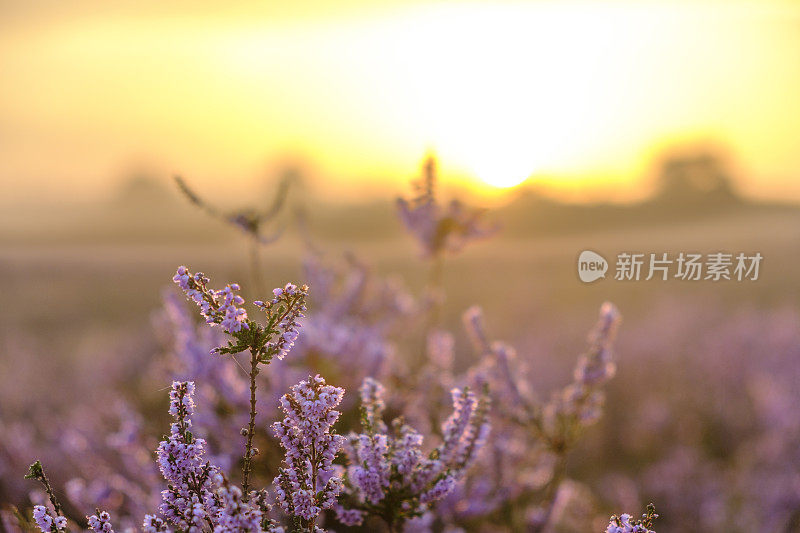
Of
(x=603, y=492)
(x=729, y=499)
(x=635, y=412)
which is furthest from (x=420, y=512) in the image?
(x=635, y=412)

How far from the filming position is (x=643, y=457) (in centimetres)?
846

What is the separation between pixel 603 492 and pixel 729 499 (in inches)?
55.5

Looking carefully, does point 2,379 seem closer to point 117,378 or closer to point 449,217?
point 117,378

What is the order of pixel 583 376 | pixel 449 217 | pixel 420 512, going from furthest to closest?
pixel 449 217, pixel 583 376, pixel 420 512

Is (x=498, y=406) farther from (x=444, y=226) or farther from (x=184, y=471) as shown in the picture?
(x=184, y=471)

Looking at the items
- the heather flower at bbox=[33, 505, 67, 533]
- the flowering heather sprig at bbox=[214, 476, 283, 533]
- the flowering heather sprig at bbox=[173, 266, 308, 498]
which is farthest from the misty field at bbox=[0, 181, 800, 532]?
the heather flower at bbox=[33, 505, 67, 533]

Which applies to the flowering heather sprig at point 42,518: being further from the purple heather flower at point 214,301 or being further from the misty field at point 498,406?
the purple heather flower at point 214,301

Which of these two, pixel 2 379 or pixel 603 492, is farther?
pixel 2 379

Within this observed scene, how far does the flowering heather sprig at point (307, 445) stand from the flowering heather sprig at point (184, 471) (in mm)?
203

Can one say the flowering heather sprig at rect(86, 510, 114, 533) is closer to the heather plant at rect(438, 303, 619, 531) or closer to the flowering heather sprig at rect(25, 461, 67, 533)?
the flowering heather sprig at rect(25, 461, 67, 533)

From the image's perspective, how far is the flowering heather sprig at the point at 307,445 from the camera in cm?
187

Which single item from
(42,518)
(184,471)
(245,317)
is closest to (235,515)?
(184,471)

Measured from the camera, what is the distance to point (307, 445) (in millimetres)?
1947

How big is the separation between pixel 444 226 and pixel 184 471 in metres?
2.68
